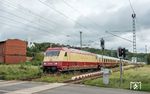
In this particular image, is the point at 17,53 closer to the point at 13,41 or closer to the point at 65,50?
the point at 13,41

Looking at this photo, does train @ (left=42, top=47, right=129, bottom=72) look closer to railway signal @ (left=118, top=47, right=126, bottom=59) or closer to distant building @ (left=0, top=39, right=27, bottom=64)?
railway signal @ (left=118, top=47, right=126, bottom=59)

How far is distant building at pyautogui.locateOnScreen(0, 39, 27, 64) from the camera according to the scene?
89.3 metres

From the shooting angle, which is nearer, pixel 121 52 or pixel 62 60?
pixel 121 52

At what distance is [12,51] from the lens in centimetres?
9200

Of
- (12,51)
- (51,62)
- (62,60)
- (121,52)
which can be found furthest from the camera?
(12,51)

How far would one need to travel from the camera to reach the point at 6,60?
89.0m

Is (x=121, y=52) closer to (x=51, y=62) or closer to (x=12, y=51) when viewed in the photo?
(x=51, y=62)

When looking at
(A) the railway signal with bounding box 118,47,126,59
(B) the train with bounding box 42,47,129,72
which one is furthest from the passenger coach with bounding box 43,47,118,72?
(A) the railway signal with bounding box 118,47,126,59

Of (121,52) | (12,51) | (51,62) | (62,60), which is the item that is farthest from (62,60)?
(12,51)

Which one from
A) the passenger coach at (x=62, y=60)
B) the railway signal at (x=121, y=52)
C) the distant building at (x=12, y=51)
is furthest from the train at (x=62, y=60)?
the distant building at (x=12, y=51)

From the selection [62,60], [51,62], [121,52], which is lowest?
[51,62]

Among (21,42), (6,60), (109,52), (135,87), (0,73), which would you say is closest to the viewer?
(135,87)

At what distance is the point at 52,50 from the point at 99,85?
12910mm

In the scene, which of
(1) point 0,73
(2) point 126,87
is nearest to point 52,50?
(1) point 0,73
